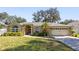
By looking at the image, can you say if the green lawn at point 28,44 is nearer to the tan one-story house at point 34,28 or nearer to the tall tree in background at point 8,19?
the tan one-story house at point 34,28

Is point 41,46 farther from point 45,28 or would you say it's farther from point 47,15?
point 47,15

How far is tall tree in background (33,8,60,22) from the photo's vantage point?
7152 mm

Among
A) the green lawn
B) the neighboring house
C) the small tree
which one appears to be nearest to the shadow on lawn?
the green lawn

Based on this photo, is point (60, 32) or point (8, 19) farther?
point (60, 32)

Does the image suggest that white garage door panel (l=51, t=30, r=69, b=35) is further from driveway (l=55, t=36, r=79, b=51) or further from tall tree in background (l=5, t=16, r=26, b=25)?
tall tree in background (l=5, t=16, r=26, b=25)

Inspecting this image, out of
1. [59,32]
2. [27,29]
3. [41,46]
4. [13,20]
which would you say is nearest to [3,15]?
[13,20]

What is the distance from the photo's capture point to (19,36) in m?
7.23

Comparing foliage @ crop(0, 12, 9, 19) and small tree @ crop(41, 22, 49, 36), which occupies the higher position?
foliage @ crop(0, 12, 9, 19)

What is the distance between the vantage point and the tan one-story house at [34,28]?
7203 millimetres

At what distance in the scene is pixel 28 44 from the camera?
728 cm

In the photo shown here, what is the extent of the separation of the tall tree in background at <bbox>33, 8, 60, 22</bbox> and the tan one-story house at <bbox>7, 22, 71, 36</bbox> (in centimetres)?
11

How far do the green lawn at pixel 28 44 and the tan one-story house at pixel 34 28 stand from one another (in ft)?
0.62

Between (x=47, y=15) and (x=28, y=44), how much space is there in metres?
0.85
